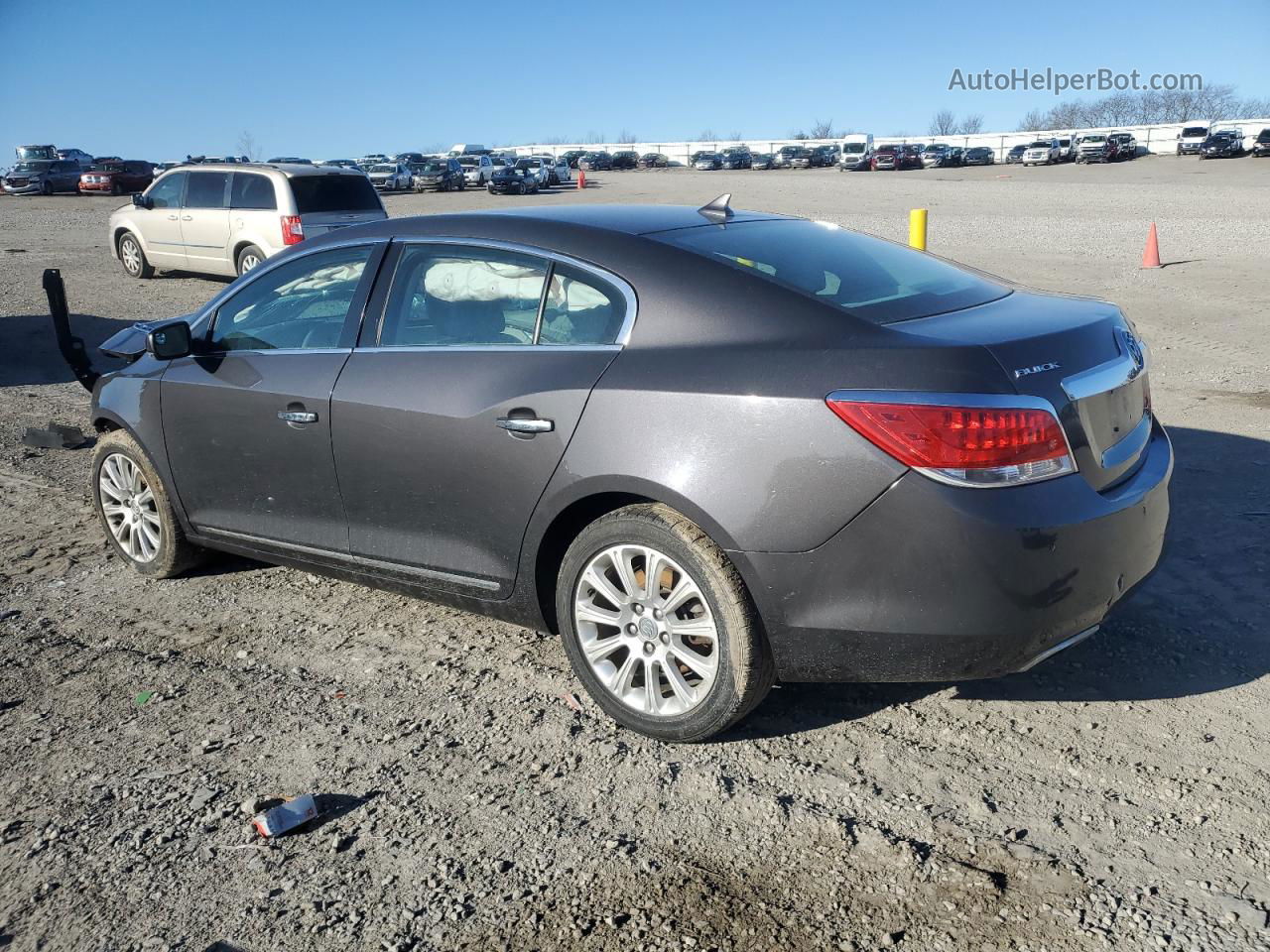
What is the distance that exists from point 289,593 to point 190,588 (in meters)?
0.49

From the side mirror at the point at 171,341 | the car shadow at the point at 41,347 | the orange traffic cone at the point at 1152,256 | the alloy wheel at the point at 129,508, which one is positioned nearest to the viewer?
the side mirror at the point at 171,341

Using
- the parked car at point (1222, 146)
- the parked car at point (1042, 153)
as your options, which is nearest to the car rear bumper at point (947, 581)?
the parked car at point (1222, 146)

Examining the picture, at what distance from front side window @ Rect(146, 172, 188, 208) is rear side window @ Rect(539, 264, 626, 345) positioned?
1497 centimetres

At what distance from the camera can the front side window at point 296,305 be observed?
4547 millimetres

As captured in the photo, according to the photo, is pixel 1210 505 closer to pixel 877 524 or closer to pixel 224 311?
pixel 877 524

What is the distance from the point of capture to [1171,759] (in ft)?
11.4

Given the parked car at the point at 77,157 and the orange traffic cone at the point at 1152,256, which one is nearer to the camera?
the orange traffic cone at the point at 1152,256

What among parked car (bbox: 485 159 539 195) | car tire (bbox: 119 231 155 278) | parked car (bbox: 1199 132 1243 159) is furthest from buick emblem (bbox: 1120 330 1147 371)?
parked car (bbox: 1199 132 1243 159)

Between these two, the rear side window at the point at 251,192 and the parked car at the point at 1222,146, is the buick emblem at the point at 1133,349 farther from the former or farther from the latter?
the parked car at the point at 1222,146

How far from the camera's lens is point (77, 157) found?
5222 cm

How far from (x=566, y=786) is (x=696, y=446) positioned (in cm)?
110

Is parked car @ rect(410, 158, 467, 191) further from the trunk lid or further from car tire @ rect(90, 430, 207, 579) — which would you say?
the trunk lid

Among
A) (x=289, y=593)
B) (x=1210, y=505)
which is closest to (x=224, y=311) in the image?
(x=289, y=593)

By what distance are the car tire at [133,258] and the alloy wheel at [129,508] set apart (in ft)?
45.3
